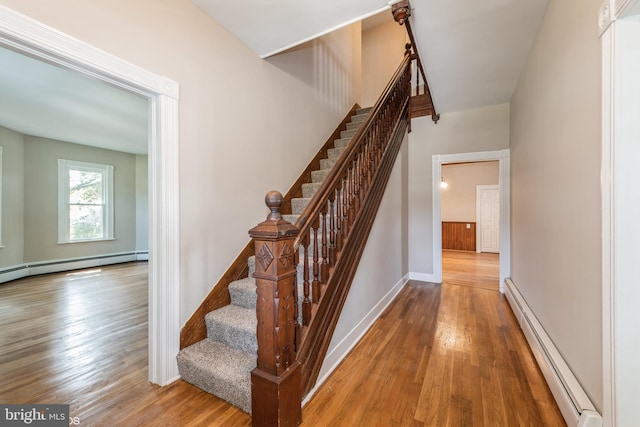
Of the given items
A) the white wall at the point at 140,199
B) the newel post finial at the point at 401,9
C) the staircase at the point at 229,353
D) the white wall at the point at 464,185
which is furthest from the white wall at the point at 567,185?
the white wall at the point at 140,199

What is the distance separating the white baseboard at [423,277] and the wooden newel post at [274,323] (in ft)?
11.1

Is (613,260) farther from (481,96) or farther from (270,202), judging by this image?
(481,96)

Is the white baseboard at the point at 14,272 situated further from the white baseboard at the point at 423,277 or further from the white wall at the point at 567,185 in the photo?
the white wall at the point at 567,185

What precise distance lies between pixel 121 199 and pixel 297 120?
5392 millimetres

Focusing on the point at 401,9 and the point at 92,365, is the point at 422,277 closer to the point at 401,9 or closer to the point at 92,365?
the point at 401,9

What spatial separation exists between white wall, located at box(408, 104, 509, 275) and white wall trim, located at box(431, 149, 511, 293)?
0.22ft

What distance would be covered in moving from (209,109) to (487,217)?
8.05 metres

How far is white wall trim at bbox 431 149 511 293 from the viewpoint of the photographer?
3514 millimetres

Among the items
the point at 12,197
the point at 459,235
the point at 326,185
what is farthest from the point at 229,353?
the point at 459,235

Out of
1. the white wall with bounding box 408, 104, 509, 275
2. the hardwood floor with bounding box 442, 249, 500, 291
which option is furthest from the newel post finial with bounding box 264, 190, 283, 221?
the hardwood floor with bounding box 442, 249, 500, 291

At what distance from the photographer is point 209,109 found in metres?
1.96

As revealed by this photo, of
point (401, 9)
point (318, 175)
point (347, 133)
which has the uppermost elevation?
point (401, 9)

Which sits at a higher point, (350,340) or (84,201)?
(84,201)

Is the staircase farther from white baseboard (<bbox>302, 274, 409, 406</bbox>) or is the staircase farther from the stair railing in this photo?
white baseboard (<bbox>302, 274, 409, 406</bbox>)
